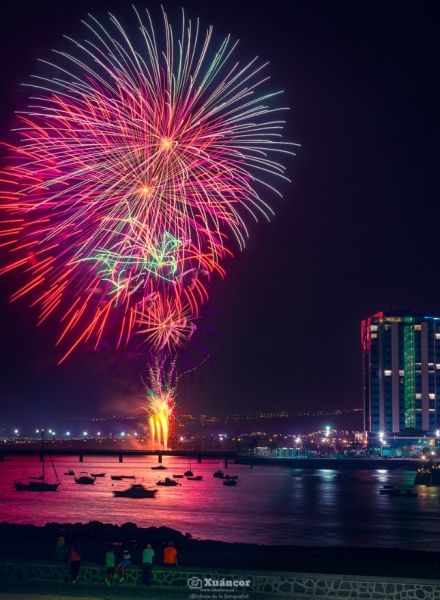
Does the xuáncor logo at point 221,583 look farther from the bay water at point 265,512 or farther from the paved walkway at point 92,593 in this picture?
the bay water at point 265,512

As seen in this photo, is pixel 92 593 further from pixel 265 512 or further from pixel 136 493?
pixel 136 493

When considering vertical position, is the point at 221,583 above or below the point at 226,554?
above

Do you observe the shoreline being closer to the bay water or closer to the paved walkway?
the paved walkway

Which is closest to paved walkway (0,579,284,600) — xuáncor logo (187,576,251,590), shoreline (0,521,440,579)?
xuáncor logo (187,576,251,590)

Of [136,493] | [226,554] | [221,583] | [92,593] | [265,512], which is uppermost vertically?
[221,583]

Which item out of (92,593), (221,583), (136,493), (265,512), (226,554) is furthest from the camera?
(136,493)

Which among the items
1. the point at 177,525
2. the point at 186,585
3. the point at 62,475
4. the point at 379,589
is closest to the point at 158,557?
the point at 186,585

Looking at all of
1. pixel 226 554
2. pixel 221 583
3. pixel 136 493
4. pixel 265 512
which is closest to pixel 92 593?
pixel 221 583

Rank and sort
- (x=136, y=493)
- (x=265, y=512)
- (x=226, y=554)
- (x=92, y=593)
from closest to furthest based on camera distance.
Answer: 1. (x=92, y=593)
2. (x=226, y=554)
3. (x=265, y=512)
4. (x=136, y=493)
